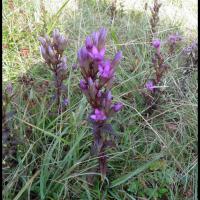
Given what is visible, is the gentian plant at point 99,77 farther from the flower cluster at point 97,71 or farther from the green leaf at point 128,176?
the green leaf at point 128,176

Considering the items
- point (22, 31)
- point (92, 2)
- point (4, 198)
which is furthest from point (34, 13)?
point (4, 198)

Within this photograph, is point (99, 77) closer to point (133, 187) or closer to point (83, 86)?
point (83, 86)

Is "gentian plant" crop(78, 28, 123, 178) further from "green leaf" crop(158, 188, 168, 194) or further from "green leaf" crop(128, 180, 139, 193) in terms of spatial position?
"green leaf" crop(158, 188, 168, 194)

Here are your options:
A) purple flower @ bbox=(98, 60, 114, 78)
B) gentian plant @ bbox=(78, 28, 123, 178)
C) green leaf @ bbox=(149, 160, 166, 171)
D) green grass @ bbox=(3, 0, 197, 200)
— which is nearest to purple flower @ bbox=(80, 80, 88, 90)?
gentian plant @ bbox=(78, 28, 123, 178)

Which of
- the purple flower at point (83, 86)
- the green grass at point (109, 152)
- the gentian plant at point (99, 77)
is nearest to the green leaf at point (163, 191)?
the green grass at point (109, 152)

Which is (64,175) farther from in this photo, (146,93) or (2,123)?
(146,93)
